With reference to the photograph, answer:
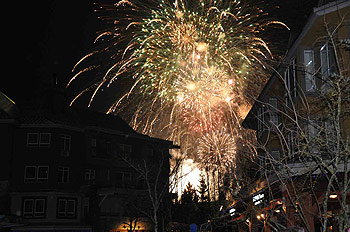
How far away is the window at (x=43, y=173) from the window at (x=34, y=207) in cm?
193

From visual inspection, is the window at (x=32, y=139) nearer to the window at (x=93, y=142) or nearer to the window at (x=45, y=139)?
the window at (x=45, y=139)

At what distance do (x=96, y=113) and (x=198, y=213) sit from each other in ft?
69.4

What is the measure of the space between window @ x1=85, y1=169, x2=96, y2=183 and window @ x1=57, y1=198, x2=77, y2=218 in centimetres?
281

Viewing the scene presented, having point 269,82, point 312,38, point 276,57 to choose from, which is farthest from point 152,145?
point 312,38

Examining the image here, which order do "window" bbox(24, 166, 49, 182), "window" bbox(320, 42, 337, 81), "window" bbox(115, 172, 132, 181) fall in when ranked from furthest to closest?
"window" bbox(115, 172, 132, 181) < "window" bbox(24, 166, 49, 182) < "window" bbox(320, 42, 337, 81)

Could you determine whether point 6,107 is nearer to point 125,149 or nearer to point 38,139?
point 38,139

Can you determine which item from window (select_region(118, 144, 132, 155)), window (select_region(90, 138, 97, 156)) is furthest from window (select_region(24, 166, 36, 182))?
window (select_region(118, 144, 132, 155))

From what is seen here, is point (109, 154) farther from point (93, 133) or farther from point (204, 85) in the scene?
point (204, 85)

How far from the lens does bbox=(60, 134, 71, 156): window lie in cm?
4206

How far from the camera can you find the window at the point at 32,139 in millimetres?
41494

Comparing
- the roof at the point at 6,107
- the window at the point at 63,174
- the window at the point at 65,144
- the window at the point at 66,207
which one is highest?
the roof at the point at 6,107

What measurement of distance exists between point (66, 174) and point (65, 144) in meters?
2.90

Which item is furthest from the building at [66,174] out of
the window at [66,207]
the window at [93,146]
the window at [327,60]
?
the window at [327,60]

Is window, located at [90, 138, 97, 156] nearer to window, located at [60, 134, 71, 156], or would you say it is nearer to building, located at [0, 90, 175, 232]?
building, located at [0, 90, 175, 232]
